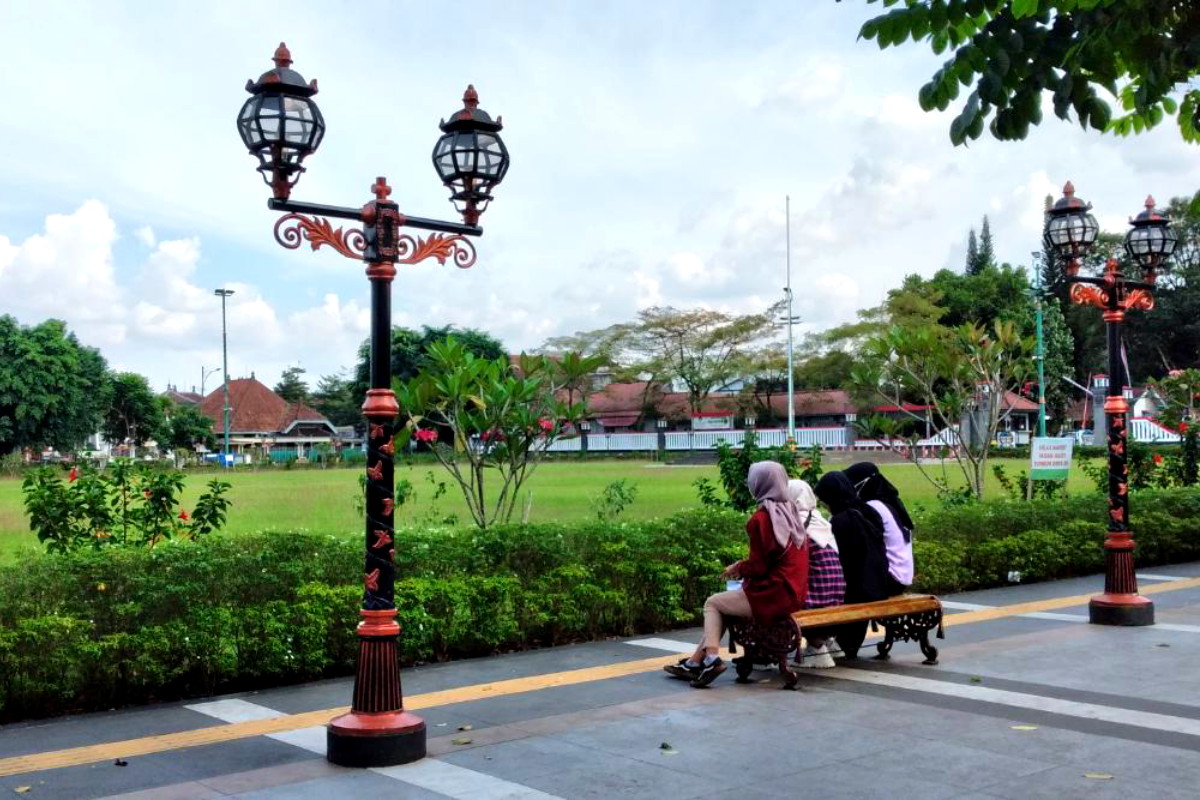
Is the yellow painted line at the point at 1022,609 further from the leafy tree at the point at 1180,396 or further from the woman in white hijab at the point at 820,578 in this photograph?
the leafy tree at the point at 1180,396

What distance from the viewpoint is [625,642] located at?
905 cm

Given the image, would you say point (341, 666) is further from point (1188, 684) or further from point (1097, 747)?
point (1188, 684)

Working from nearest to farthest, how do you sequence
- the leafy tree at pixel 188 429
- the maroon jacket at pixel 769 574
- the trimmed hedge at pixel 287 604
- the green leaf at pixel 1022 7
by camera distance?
the green leaf at pixel 1022 7 → the trimmed hedge at pixel 287 604 → the maroon jacket at pixel 769 574 → the leafy tree at pixel 188 429

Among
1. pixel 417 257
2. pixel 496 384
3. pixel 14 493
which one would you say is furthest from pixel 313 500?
pixel 417 257

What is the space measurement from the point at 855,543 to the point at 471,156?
3798 mm

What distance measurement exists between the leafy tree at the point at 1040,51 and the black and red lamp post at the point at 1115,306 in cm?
526

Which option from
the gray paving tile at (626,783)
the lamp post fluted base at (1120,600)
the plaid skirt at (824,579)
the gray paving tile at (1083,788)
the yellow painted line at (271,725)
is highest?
the plaid skirt at (824,579)

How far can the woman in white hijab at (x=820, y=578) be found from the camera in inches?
297

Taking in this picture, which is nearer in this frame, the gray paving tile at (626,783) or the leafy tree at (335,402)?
the gray paving tile at (626,783)

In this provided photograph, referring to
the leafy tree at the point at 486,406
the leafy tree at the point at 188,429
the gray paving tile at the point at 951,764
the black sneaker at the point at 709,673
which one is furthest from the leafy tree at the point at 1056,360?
the gray paving tile at the point at 951,764

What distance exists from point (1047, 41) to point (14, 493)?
34.4 m

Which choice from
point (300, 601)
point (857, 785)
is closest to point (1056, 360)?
point (300, 601)

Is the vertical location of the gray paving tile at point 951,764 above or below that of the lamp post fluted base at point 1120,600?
below

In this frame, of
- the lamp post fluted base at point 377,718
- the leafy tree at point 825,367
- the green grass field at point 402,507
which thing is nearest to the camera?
the lamp post fluted base at point 377,718
